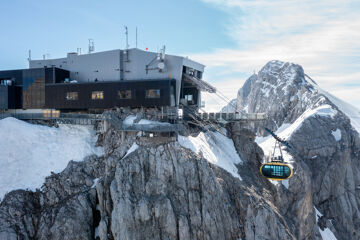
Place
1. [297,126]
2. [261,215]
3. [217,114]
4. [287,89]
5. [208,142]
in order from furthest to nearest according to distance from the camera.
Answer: [287,89] → [297,126] → [217,114] → [208,142] → [261,215]

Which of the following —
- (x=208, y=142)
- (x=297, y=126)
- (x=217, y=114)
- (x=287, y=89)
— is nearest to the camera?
(x=208, y=142)

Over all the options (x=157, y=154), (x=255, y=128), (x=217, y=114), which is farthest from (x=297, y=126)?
(x=157, y=154)

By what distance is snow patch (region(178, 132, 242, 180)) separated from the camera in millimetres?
34844

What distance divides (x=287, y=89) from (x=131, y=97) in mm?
71157

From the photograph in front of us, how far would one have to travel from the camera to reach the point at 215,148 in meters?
38.2

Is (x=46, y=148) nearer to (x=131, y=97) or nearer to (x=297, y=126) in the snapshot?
(x=131, y=97)

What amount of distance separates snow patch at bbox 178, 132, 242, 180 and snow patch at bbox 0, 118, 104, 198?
1323cm

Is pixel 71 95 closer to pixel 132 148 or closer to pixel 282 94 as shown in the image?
pixel 132 148

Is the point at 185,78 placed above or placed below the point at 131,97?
above

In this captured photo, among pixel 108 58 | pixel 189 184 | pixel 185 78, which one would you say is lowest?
pixel 189 184

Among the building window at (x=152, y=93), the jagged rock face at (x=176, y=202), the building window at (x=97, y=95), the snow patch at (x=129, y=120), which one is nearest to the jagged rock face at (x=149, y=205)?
the jagged rock face at (x=176, y=202)

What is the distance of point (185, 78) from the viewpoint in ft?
150

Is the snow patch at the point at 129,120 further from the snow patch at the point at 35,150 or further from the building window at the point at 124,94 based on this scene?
the snow patch at the point at 35,150

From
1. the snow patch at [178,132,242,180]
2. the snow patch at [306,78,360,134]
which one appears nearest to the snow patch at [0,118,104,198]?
the snow patch at [178,132,242,180]
